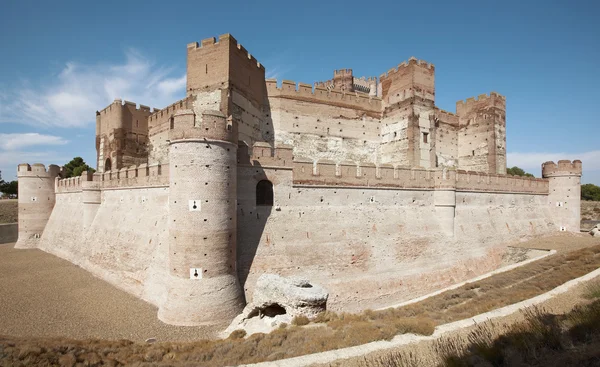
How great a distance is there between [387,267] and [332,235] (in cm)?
339

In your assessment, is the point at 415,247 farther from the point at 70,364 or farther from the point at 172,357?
the point at 70,364

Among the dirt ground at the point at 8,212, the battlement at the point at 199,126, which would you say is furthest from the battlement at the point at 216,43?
the dirt ground at the point at 8,212

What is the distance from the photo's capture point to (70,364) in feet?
22.6

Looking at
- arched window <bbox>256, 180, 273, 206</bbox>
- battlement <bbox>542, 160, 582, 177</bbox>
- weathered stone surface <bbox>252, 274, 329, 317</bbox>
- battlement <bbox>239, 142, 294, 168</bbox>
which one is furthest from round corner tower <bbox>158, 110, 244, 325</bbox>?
battlement <bbox>542, 160, 582, 177</bbox>

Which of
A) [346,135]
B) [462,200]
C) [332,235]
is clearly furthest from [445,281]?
[346,135]

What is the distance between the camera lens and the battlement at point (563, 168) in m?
23.9

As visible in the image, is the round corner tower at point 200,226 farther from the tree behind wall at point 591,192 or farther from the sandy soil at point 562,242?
the tree behind wall at point 591,192

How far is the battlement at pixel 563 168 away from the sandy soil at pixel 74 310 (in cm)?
2797

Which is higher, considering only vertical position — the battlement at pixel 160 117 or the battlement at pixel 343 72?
the battlement at pixel 343 72

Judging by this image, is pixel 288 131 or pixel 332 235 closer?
pixel 332 235

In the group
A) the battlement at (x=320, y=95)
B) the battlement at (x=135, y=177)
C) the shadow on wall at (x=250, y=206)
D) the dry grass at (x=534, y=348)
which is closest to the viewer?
the dry grass at (x=534, y=348)

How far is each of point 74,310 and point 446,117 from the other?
28458mm

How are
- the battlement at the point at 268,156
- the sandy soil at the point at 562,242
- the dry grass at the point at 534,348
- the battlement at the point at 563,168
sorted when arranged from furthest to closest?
1. the battlement at the point at 563,168
2. the sandy soil at the point at 562,242
3. the battlement at the point at 268,156
4. the dry grass at the point at 534,348

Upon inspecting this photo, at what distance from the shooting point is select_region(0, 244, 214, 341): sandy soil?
34.3ft
